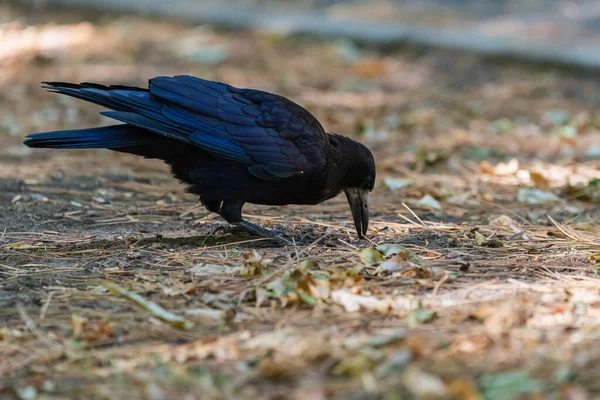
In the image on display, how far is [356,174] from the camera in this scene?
16.4ft

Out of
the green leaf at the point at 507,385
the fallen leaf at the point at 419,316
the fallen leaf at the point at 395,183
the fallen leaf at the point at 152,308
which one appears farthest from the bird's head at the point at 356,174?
the green leaf at the point at 507,385

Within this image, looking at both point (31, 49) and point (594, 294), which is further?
point (31, 49)

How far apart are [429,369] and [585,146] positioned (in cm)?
508

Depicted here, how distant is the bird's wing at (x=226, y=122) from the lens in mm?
4684

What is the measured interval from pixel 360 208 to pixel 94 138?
146 centimetres

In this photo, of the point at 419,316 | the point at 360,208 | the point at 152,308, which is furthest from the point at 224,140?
the point at 419,316

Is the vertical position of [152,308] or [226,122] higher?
[226,122]

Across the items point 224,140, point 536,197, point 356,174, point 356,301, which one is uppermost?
point 224,140

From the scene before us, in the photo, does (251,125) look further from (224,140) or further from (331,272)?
(331,272)

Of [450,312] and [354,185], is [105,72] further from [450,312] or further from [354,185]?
[450,312]

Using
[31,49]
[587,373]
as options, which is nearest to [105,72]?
[31,49]

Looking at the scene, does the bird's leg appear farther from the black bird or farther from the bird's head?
the bird's head

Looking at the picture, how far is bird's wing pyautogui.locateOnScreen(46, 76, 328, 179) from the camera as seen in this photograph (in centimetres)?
468

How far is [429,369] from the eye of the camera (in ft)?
9.25
